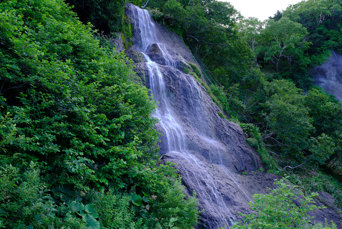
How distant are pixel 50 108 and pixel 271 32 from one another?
30.7 meters

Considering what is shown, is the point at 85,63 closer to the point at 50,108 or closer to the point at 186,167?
the point at 50,108

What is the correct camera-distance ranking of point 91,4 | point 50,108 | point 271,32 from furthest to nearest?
1. point 271,32
2. point 91,4
3. point 50,108

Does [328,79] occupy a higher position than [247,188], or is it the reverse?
[328,79]

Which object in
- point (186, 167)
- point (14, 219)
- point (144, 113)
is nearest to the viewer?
point (14, 219)

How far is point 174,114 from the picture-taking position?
435 inches

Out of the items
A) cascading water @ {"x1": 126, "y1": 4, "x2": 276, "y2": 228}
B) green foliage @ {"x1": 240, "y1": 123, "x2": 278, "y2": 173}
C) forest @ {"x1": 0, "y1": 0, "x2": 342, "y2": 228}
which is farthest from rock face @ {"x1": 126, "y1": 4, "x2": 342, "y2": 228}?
forest @ {"x1": 0, "y1": 0, "x2": 342, "y2": 228}

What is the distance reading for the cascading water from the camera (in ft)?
25.5

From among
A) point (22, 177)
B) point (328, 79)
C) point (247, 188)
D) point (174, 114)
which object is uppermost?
point (328, 79)

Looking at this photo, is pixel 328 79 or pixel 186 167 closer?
pixel 186 167

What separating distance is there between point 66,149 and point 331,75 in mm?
35821

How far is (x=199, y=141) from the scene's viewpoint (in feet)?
34.6

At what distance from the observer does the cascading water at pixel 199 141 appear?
7779 millimetres

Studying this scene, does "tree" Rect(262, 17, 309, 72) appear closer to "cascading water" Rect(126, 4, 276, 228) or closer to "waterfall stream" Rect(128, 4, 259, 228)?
"waterfall stream" Rect(128, 4, 259, 228)

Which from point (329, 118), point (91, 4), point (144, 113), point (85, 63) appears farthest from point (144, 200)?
point (329, 118)
